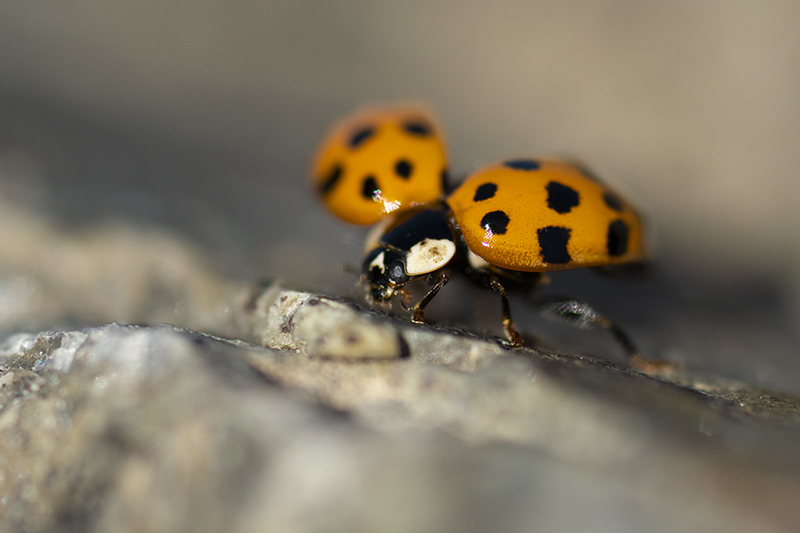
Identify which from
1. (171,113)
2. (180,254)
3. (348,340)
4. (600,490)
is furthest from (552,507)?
(171,113)

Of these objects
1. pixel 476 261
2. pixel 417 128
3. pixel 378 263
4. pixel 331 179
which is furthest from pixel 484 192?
pixel 331 179

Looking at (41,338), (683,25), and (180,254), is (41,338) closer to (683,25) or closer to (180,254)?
(180,254)

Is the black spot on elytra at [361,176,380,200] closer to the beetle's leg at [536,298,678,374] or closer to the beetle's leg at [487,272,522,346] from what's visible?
the beetle's leg at [487,272,522,346]

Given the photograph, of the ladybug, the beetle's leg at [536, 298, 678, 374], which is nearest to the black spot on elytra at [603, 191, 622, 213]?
the ladybug

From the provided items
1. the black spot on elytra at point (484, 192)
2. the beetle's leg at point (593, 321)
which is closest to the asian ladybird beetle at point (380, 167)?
the black spot on elytra at point (484, 192)

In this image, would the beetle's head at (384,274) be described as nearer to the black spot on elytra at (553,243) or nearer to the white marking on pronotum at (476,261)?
the white marking on pronotum at (476,261)
